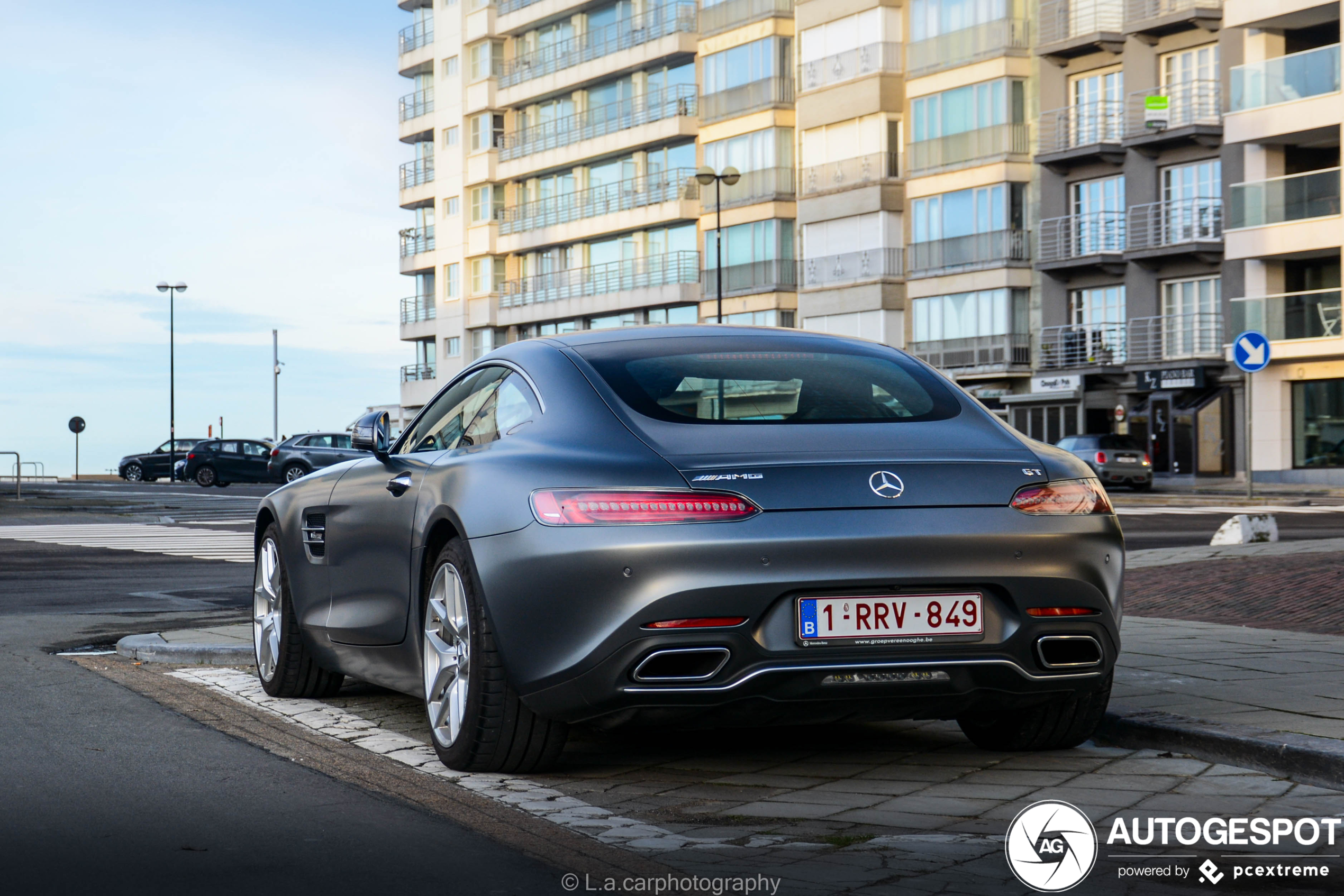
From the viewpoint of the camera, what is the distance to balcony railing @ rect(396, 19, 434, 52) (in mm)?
79875

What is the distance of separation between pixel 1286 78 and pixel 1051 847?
42.5 meters

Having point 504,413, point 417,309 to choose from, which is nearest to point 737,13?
point 417,309

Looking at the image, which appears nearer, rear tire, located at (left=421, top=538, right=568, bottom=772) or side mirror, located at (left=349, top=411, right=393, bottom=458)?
rear tire, located at (left=421, top=538, right=568, bottom=772)

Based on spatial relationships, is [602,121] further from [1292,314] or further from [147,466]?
[1292,314]

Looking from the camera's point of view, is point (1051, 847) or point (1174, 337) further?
point (1174, 337)

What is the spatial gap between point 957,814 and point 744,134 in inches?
2263

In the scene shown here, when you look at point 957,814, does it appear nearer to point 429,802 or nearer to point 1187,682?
point 429,802

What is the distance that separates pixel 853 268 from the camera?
56688 millimetres

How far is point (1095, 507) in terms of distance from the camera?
5500 millimetres

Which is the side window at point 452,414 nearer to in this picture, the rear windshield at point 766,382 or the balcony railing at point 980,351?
the rear windshield at point 766,382

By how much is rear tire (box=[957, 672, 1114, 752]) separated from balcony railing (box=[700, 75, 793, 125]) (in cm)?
5511

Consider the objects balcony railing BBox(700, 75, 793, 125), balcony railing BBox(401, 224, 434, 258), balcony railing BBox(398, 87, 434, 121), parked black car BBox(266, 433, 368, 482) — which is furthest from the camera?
balcony railing BBox(401, 224, 434, 258)

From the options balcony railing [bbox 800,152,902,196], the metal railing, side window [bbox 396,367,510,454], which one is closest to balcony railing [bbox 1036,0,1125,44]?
balcony railing [bbox 800,152,902,196]

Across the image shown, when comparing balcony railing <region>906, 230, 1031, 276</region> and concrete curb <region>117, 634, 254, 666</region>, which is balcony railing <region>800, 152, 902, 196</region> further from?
concrete curb <region>117, 634, 254, 666</region>
